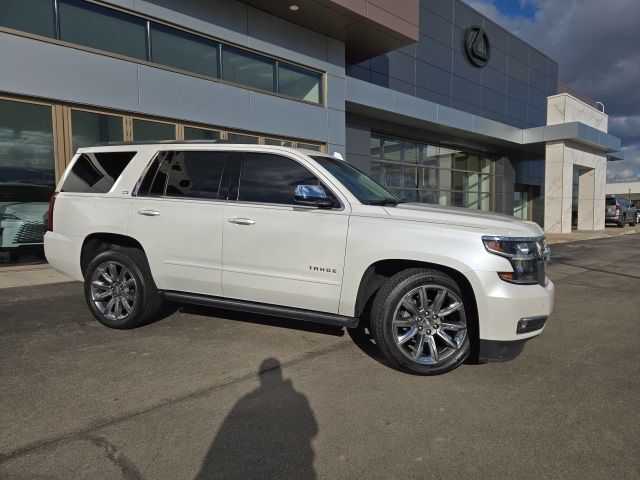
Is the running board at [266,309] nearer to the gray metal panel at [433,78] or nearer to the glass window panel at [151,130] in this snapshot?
the glass window panel at [151,130]

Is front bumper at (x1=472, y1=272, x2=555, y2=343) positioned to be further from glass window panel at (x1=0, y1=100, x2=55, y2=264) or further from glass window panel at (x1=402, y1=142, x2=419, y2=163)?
glass window panel at (x1=402, y1=142, x2=419, y2=163)

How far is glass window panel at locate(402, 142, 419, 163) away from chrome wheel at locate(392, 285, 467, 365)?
16108 mm

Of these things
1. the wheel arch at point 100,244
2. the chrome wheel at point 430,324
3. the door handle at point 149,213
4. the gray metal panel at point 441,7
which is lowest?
the chrome wheel at point 430,324

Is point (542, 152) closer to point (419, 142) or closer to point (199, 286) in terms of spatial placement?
point (419, 142)

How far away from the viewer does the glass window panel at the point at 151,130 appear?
9.96m

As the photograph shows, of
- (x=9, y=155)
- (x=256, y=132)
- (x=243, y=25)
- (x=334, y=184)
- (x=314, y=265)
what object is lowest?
(x=314, y=265)

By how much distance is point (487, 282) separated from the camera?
3.45 m

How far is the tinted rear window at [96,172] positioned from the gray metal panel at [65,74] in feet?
14.9

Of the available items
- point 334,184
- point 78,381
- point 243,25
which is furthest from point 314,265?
point 243,25

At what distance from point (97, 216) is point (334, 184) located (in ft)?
8.88

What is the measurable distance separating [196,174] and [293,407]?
104 inches

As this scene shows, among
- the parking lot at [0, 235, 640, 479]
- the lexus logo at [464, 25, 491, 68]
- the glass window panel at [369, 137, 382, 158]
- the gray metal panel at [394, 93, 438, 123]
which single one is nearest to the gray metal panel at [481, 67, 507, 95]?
the lexus logo at [464, 25, 491, 68]

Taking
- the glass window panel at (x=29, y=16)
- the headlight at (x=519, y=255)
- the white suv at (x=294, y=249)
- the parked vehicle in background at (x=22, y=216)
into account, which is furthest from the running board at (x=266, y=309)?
the glass window panel at (x=29, y=16)

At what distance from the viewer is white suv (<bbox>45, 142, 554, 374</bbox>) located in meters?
3.54
